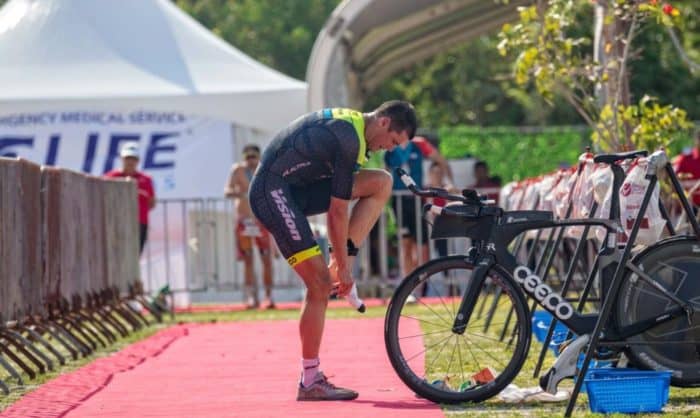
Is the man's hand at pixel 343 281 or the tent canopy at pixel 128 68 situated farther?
the tent canopy at pixel 128 68

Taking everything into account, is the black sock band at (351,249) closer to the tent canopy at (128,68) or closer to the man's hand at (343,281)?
the man's hand at (343,281)

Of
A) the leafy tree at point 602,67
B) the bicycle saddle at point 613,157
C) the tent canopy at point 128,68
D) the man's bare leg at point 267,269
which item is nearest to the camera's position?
the bicycle saddle at point 613,157

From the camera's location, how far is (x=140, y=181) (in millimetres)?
18781

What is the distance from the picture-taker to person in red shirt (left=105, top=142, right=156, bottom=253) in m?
18.4

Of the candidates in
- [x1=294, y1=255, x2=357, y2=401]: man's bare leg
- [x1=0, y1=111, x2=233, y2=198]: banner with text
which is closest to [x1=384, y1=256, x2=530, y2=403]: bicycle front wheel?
[x1=294, y1=255, x2=357, y2=401]: man's bare leg

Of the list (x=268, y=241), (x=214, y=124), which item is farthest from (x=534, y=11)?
(x=214, y=124)

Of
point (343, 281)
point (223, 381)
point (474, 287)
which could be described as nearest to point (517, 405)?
point (474, 287)

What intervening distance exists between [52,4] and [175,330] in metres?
8.45

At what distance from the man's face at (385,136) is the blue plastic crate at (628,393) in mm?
1767

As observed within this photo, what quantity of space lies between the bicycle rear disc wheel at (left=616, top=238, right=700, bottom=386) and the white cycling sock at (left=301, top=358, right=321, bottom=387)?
171 cm

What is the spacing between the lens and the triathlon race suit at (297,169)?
8680mm

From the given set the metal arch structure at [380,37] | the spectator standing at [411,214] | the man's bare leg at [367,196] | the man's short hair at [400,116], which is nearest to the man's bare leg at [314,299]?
the man's bare leg at [367,196]

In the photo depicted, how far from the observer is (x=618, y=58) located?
546 inches

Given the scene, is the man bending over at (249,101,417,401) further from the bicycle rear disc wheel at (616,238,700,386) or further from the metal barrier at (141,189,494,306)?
the metal barrier at (141,189,494,306)
